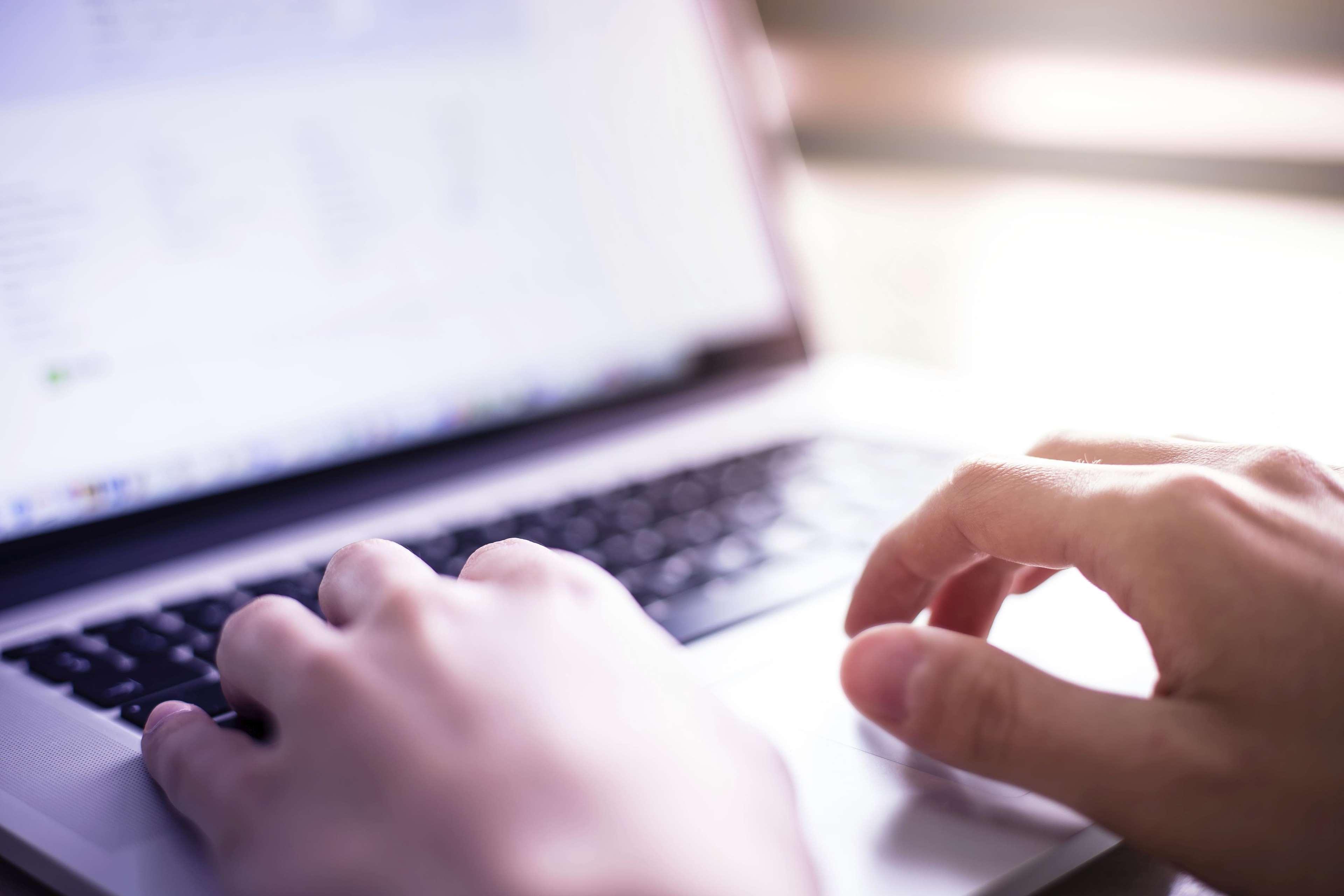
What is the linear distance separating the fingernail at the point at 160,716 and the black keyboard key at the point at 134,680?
0.04 m

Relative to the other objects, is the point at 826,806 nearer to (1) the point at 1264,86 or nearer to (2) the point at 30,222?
(2) the point at 30,222

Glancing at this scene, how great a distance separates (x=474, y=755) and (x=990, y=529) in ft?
0.72

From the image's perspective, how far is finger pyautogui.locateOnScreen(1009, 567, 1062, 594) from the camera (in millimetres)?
442

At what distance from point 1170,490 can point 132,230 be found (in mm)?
513

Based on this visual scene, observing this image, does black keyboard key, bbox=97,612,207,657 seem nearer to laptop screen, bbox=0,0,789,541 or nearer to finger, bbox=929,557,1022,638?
laptop screen, bbox=0,0,789,541

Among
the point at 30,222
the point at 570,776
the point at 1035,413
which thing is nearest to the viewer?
the point at 570,776

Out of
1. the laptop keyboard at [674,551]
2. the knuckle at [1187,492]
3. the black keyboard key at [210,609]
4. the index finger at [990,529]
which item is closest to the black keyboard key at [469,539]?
the laptop keyboard at [674,551]

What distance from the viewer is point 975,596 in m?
0.43

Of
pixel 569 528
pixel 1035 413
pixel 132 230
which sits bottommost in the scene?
pixel 1035 413

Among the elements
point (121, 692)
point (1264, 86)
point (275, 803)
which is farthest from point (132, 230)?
point (1264, 86)

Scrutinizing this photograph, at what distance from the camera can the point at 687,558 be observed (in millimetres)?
506

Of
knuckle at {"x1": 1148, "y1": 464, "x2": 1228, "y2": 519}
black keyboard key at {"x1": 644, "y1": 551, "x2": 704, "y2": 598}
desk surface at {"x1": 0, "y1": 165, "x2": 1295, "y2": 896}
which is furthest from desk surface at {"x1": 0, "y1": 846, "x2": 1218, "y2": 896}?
desk surface at {"x1": 0, "y1": 165, "x2": 1295, "y2": 896}

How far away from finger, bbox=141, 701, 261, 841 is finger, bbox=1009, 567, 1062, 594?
32 cm

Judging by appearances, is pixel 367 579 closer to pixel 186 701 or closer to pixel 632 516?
pixel 186 701
